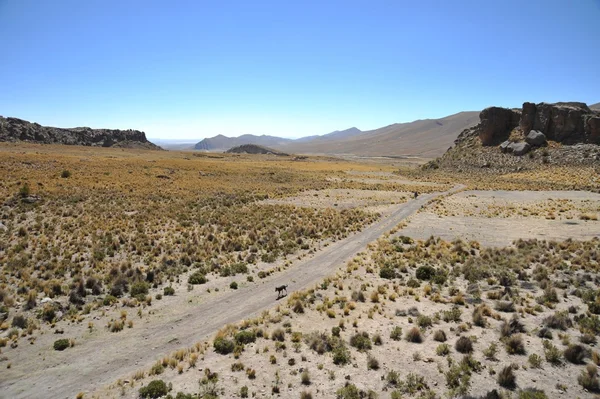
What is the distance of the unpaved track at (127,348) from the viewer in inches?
395

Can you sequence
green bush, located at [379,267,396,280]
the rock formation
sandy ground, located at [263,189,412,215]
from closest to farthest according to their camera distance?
1. green bush, located at [379,267,396,280]
2. sandy ground, located at [263,189,412,215]
3. the rock formation

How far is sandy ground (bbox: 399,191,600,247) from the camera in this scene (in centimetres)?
2722

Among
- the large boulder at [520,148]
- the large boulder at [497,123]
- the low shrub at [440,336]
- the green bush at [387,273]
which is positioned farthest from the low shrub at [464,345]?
the large boulder at [497,123]

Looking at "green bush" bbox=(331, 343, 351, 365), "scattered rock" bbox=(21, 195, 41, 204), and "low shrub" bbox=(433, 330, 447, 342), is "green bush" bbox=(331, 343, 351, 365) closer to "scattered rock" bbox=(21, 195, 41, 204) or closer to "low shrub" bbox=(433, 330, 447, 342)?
"low shrub" bbox=(433, 330, 447, 342)

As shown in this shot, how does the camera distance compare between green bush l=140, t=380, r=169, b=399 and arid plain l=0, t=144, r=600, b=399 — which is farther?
arid plain l=0, t=144, r=600, b=399

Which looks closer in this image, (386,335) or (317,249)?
(386,335)

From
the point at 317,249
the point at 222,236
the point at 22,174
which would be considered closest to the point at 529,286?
the point at 317,249

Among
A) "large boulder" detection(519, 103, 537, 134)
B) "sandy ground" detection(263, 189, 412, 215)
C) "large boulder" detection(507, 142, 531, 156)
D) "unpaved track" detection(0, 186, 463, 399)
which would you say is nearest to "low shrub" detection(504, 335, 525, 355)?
"unpaved track" detection(0, 186, 463, 399)

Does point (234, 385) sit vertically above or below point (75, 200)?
below

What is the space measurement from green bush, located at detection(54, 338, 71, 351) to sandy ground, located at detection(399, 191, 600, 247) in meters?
24.1

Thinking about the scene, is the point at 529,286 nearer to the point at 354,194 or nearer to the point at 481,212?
the point at 481,212

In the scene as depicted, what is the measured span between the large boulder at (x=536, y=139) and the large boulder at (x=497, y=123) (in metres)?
10.6

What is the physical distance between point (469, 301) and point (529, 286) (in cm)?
385

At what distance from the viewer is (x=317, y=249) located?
25203mm
